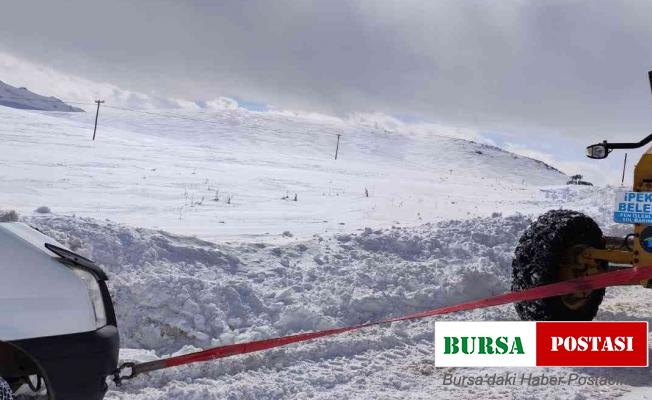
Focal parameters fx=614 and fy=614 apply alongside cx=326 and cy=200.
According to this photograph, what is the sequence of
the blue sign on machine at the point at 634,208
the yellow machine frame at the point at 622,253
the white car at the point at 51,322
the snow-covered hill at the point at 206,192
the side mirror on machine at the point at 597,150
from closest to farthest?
the white car at the point at 51,322 → the blue sign on machine at the point at 634,208 → the yellow machine frame at the point at 622,253 → the side mirror on machine at the point at 597,150 → the snow-covered hill at the point at 206,192

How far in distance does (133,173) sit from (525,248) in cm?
2183

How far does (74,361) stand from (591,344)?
13.9 ft

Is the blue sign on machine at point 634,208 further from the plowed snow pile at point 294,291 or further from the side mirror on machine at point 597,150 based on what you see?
the plowed snow pile at point 294,291

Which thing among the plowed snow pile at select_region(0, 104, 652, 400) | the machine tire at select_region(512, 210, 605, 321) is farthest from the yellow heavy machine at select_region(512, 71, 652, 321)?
the plowed snow pile at select_region(0, 104, 652, 400)

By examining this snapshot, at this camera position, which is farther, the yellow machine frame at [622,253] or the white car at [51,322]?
the yellow machine frame at [622,253]

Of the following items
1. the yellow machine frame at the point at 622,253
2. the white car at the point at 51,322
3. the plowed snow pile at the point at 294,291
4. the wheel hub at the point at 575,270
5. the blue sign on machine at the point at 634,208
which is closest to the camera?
the white car at the point at 51,322

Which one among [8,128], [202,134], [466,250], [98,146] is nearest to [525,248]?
[466,250]

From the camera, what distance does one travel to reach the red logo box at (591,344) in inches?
201

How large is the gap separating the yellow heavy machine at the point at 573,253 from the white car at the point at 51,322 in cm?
392

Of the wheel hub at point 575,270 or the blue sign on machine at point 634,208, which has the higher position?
the blue sign on machine at point 634,208

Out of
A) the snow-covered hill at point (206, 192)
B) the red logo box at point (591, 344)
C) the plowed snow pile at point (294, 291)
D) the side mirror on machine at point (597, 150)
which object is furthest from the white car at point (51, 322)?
the snow-covered hill at point (206, 192)

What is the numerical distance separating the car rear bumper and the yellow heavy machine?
3.86 metres

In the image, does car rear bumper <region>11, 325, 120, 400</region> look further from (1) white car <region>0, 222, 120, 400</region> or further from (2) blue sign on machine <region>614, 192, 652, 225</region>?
(2) blue sign on machine <region>614, 192, 652, 225</region>

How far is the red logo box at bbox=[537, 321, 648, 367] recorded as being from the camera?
16.8 ft
